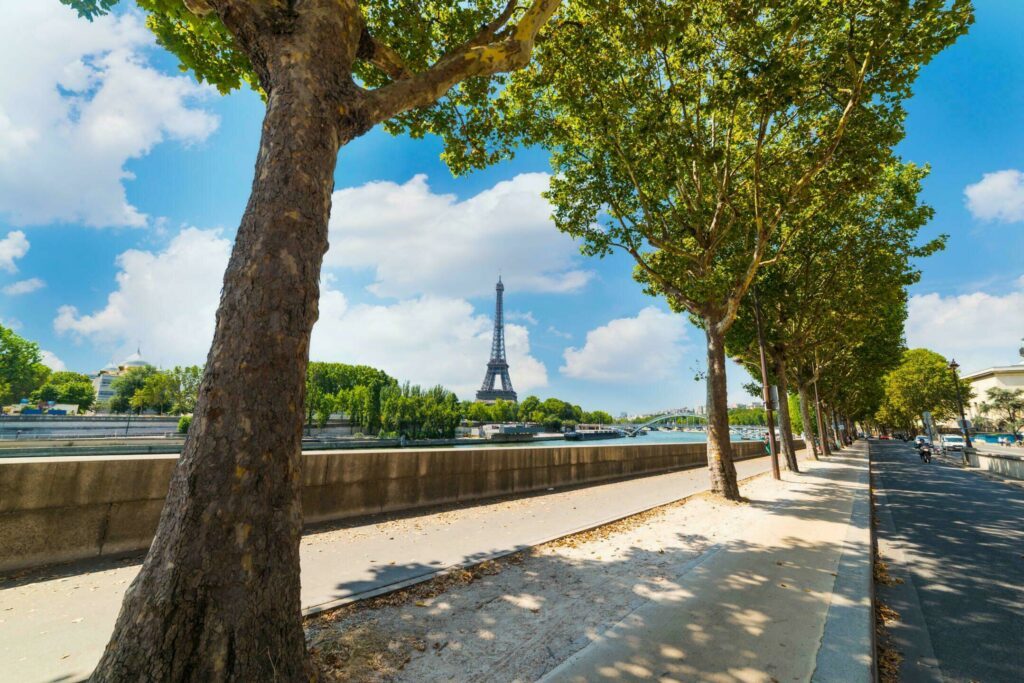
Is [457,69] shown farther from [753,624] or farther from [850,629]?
Answer: [850,629]

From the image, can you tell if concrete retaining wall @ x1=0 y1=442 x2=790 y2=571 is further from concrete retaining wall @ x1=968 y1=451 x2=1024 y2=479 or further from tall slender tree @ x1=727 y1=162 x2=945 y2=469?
concrete retaining wall @ x1=968 y1=451 x2=1024 y2=479

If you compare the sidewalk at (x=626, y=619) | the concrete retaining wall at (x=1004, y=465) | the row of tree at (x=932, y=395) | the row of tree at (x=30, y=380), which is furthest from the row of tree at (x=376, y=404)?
the row of tree at (x=932, y=395)

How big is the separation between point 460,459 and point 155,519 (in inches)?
210

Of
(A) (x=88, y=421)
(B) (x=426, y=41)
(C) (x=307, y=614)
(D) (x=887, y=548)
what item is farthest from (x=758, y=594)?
(A) (x=88, y=421)

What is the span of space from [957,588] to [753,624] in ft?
13.4

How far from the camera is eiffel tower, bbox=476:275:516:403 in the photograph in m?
104

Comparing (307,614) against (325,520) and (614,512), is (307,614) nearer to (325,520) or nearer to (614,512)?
(325,520)

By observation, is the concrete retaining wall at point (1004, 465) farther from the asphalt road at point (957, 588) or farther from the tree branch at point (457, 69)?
the tree branch at point (457, 69)

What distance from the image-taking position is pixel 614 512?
888 centimetres

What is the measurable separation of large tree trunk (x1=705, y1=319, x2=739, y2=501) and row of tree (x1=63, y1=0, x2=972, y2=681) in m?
0.06

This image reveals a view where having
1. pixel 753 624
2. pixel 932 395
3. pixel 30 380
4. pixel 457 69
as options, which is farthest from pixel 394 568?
pixel 30 380

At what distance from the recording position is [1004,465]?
2044cm

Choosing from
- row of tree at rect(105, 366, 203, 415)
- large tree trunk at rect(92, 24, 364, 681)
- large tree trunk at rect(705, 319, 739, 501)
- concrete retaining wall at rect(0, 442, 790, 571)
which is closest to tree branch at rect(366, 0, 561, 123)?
large tree trunk at rect(92, 24, 364, 681)

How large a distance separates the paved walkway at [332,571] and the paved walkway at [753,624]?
2294 mm
